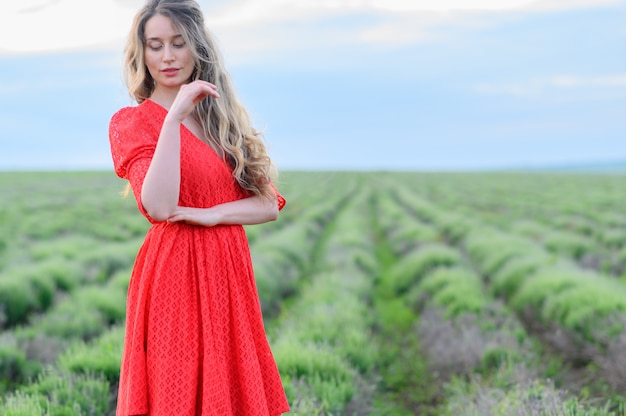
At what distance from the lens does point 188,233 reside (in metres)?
2.39

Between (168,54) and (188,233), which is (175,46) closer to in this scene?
A: (168,54)

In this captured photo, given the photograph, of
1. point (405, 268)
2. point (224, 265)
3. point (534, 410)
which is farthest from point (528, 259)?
point (224, 265)

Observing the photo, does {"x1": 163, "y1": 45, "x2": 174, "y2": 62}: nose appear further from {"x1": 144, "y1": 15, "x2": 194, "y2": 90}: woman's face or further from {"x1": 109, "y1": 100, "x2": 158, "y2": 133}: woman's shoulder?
{"x1": 109, "y1": 100, "x2": 158, "y2": 133}: woman's shoulder

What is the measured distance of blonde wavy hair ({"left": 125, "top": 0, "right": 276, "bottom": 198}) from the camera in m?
2.40

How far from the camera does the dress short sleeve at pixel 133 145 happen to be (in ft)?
7.55

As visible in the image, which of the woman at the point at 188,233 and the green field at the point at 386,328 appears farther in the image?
the green field at the point at 386,328

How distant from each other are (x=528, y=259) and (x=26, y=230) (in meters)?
11.4

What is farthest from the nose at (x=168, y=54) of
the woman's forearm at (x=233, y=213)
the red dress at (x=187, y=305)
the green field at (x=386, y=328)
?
the green field at (x=386, y=328)

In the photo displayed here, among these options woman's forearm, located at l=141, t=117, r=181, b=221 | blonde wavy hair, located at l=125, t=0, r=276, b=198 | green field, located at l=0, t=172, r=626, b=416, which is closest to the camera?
woman's forearm, located at l=141, t=117, r=181, b=221

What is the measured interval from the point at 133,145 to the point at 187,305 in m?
0.60

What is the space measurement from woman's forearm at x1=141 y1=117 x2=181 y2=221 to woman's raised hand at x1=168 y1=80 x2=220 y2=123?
0.09 ft

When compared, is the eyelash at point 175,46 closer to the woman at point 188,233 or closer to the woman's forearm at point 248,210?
the woman at point 188,233

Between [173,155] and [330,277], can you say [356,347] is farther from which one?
[173,155]

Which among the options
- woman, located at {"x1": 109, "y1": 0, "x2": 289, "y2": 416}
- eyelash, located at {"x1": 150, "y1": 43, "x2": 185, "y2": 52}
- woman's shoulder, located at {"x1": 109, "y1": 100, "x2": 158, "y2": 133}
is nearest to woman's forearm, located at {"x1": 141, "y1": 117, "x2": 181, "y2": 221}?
woman, located at {"x1": 109, "y1": 0, "x2": 289, "y2": 416}
